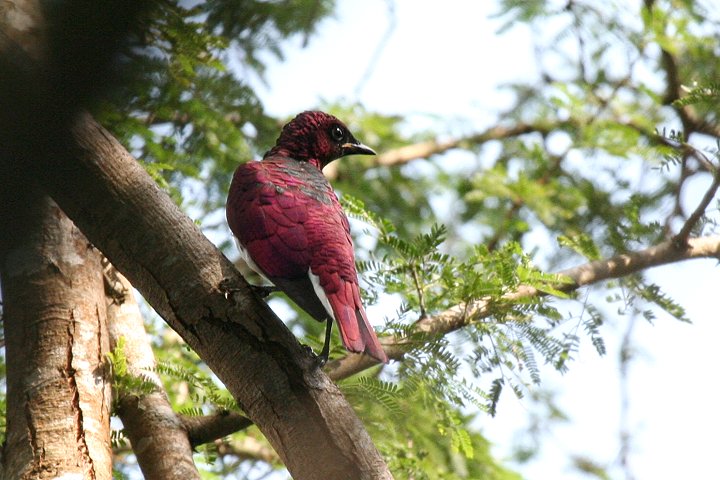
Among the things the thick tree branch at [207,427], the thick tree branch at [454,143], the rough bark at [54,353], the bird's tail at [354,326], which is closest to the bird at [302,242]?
the bird's tail at [354,326]

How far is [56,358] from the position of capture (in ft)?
10.8

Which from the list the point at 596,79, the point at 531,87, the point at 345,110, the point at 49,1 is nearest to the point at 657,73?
the point at 596,79

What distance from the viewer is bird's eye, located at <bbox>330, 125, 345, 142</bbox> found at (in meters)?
4.98

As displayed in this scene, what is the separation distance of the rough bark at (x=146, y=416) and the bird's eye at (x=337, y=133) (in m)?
1.64

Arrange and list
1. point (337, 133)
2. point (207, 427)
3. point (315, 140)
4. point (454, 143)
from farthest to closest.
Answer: point (454, 143)
point (337, 133)
point (315, 140)
point (207, 427)

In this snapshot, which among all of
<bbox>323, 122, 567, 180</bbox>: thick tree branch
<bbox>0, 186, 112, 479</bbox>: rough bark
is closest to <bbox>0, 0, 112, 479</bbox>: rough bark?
<bbox>0, 186, 112, 479</bbox>: rough bark

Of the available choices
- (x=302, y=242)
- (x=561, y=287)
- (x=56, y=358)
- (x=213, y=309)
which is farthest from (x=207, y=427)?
(x=561, y=287)

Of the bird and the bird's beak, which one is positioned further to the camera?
the bird's beak

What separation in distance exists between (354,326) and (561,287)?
1.36 metres

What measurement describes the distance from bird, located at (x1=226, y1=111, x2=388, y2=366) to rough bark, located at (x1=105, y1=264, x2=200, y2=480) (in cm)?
68

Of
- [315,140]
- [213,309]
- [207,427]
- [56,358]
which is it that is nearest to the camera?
[213,309]

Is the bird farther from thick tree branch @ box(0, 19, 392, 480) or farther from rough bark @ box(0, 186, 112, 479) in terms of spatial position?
rough bark @ box(0, 186, 112, 479)

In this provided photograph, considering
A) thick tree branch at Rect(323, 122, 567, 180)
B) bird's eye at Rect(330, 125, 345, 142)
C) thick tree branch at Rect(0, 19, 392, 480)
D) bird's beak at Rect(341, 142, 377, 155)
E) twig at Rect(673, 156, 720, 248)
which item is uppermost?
thick tree branch at Rect(323, 122, 567, 180)

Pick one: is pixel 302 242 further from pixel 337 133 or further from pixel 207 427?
pixel 337 133
